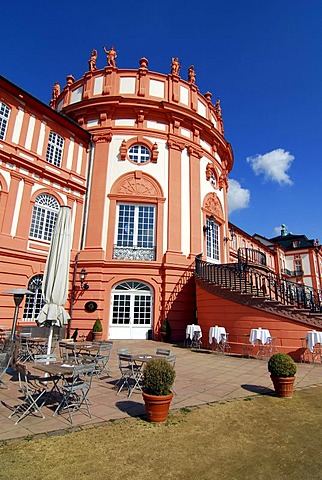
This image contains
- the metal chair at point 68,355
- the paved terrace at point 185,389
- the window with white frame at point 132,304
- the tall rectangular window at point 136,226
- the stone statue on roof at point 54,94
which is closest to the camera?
the paved terrace at point 185,389

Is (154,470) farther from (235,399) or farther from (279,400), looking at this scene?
(279,400)

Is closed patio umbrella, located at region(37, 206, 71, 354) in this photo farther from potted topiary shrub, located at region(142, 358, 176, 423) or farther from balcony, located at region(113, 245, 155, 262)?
balcony, located at region(113, 245, 155, 262)

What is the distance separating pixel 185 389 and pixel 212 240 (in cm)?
1304

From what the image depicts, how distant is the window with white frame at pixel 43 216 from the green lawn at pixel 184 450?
1154 centimetres

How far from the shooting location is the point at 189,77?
758 inches

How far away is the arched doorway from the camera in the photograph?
1427 centimetres

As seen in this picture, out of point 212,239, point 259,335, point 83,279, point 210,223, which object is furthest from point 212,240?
point 259,335

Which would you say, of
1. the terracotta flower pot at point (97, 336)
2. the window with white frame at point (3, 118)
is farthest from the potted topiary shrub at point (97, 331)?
the window with white frame at point (3, 118)

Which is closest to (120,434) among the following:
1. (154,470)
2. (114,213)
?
(154,470)

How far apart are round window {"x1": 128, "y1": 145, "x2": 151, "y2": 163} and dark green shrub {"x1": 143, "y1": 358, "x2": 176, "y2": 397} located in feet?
45.1

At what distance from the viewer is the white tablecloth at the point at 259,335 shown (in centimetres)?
964

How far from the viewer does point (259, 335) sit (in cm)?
968

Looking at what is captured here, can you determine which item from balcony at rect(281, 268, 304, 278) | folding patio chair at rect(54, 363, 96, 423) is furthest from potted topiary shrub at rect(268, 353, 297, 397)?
balcony at rect(281, 268, 304, 278)

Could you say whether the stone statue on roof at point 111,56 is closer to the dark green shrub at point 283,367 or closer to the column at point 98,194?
the column at point 98,194
